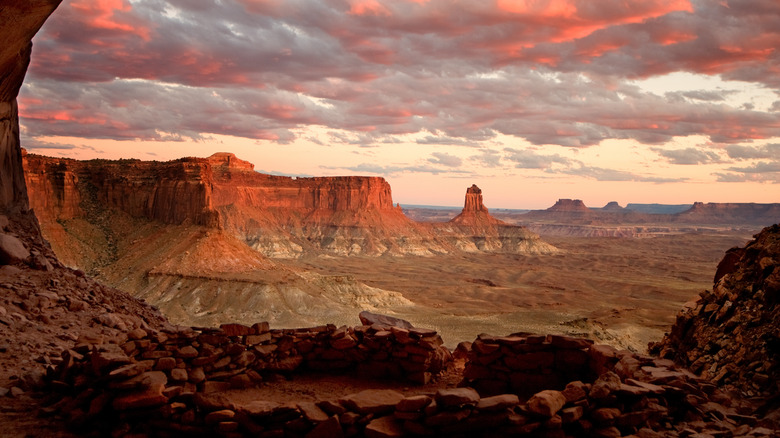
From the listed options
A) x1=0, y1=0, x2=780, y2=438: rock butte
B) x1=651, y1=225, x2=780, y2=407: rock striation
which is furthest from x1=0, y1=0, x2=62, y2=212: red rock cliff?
x1=651, y1=225, x2=780, y2=407: rock striation

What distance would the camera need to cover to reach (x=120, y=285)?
190 ft

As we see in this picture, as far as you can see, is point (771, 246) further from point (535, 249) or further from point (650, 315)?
point (535, 249)

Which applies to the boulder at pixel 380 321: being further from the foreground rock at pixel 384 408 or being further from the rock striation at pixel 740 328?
the rock striation at pixel 740 328

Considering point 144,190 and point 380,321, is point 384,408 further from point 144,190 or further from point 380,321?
point 144,190

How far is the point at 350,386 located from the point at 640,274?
146764 millimetres

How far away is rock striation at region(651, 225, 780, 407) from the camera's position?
548 inches

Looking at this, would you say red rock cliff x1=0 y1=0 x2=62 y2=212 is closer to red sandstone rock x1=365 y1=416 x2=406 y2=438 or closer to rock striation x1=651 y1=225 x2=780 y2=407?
red sandstone rock x1=365 y1=416 x2=406 y2=438

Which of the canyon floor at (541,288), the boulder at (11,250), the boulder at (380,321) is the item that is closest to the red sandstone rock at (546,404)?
the boulder at (380,321)

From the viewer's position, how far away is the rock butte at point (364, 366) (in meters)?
9.80

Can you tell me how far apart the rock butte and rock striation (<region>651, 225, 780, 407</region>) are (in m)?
0.05

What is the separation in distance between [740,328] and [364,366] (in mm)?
10642

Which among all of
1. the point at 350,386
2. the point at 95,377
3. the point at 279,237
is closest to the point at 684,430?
the point at 350,386

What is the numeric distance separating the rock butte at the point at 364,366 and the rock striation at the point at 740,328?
47mm

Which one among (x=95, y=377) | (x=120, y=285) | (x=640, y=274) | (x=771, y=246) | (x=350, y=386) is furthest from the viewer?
(x=640, y=274)
